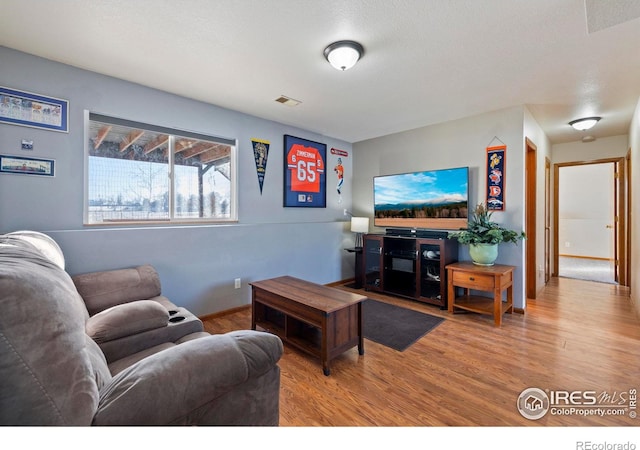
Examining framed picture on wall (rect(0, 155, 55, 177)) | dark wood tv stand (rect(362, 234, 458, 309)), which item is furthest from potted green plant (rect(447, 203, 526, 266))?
framed picture on wall (rect(0, 155, 55, 177))

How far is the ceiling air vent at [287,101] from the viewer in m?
3.04

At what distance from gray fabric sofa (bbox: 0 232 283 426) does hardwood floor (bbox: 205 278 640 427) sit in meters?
0.74

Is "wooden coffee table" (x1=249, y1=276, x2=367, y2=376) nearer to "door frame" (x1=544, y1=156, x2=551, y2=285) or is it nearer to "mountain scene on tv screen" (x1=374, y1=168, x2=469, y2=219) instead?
"mountain scene on tv screen" (x1=374, y1=168, x2=469, y2=219)

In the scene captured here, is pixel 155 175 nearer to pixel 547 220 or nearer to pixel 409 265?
pixel 409 265

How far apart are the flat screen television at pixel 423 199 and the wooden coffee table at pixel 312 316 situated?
2050mm

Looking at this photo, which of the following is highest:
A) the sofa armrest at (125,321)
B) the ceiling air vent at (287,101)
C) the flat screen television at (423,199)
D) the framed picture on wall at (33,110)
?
the ceiling air vent at (287,101)

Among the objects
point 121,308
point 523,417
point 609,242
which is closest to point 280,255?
point 121,308

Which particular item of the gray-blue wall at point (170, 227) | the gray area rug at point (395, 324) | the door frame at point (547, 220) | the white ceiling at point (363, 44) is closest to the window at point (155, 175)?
the gray-blue wall at point (170, 227)

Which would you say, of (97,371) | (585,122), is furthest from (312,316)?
(585,122)

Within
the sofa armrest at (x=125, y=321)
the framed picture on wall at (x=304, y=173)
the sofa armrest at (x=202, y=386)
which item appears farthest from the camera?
the framed picture on wall at (x=304, y=173)

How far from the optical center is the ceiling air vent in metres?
3.04

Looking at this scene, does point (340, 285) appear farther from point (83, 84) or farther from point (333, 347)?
point (83, 84)

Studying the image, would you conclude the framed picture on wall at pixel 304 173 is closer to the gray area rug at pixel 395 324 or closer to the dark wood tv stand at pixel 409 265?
the dark wood tv stand at pixel 409 265

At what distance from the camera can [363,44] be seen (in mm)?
2059
